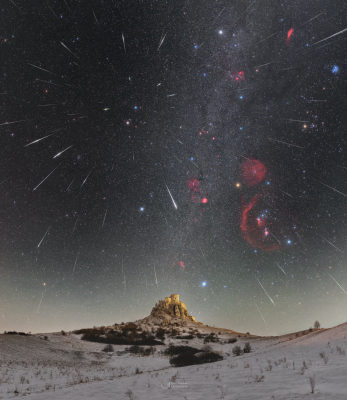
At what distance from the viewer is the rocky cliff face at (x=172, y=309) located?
90438mm

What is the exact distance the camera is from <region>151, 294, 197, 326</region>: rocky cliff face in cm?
9044

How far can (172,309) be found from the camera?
95.0 m

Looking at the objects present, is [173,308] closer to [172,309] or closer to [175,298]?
[172,309]

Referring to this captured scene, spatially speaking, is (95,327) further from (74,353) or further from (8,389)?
(8,389)

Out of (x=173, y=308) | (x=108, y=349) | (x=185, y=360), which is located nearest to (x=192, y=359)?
(x=185, y=360)

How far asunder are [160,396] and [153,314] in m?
85.8

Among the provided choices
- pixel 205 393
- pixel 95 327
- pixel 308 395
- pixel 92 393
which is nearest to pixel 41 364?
pixel 92 393

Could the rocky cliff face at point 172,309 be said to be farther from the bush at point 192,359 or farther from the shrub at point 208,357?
the bush at point 192,359

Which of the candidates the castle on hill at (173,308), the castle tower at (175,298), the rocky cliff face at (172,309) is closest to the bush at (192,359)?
the rocky cliff face at (172,309)

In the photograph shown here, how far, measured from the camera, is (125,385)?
487 inches

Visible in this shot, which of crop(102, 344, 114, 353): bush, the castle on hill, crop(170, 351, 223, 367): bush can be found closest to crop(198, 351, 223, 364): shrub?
crop(170, 351, 223, 367): bush

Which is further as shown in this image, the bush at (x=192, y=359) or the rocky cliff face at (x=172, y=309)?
the rocky cliff face at (x=172, y=309)

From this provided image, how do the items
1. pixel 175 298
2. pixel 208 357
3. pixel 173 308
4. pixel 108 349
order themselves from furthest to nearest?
1. pixel 175 298
2. pixel 173 308
3. pixel 108 349
4. pixel 208 357

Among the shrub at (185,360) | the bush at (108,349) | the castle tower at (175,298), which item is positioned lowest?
the shrub at (185,360)
